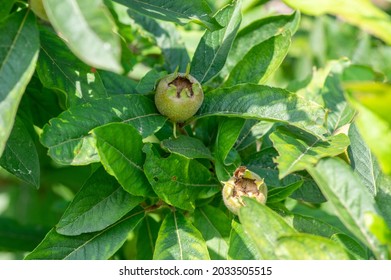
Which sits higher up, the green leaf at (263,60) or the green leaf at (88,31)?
the green leaf at (88,31)

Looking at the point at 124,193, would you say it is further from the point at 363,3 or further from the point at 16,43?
the point at 363,3

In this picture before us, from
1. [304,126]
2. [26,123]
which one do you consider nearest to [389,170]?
[304,126]

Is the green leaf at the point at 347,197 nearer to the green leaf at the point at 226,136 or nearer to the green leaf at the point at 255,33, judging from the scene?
the green leaf at the point at 226,136

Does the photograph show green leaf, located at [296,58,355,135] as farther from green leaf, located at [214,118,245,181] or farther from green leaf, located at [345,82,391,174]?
green leaf, located at [345,82,391,174]

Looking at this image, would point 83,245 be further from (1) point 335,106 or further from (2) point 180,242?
(1) point 335,106

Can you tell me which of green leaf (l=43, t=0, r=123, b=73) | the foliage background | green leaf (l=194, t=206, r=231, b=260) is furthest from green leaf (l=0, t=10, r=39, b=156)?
green leaf (l=194, t=206, r=231, b=260)

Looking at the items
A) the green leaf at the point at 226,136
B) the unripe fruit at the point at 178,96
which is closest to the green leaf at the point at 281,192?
the green leaf at the point at 226,136

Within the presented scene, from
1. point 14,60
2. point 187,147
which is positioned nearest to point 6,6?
point 14,60
